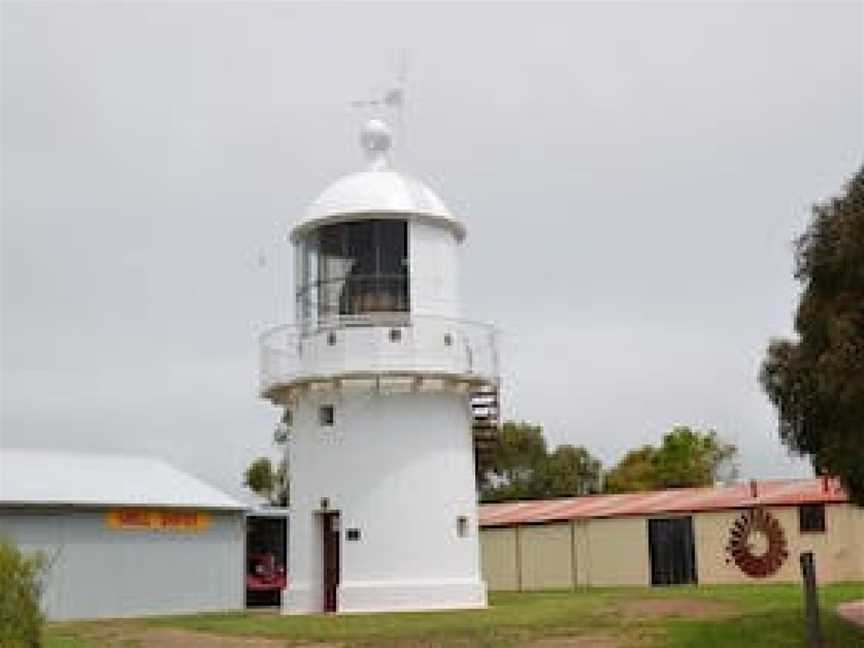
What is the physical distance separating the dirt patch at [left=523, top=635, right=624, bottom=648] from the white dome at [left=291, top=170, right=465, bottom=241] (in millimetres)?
11166

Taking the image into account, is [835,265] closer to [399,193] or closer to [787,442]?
[787,442]

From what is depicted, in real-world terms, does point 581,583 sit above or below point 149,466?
below

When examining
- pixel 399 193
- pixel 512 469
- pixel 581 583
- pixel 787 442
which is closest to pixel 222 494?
pixel 581 583

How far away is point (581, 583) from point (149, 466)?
1334 cm

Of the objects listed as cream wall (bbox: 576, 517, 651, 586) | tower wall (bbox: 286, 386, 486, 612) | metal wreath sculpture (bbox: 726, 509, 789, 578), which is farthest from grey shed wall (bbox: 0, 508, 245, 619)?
metal wreath sculpture (bbox: 726, 509, 789, 578)

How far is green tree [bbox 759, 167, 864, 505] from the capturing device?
16.9 metres

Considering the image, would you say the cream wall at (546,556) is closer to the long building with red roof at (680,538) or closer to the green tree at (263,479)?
the long building with red roof at (680,538)

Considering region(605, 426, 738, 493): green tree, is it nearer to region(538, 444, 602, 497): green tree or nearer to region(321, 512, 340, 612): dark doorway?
region(538, 444, 602, 497): green tree

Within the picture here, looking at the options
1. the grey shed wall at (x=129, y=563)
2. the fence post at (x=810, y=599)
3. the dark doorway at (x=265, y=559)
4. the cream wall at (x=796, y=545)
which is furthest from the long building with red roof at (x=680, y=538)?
the fence post at (x=810, y=599)

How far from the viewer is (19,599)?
13.8 metres

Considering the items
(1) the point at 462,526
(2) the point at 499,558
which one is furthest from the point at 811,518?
(1) the point at 462,526

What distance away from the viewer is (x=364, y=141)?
30.2m

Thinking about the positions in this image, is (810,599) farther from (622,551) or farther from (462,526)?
(622,551)

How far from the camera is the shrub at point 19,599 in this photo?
13.6 metres
